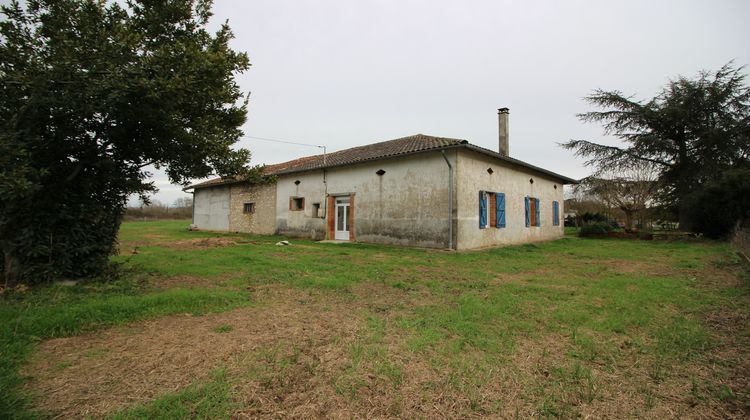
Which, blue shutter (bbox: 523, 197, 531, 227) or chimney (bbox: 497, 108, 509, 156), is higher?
chimney (bbox: 497, 108, 509, 156)

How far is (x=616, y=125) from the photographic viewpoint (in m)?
20.3

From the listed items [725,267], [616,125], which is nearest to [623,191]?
[616,125]

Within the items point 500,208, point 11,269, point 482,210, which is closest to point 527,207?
point 500,208

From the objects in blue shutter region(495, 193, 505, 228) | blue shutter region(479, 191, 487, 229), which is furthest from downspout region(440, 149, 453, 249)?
blue shutter region(495, 193, 505, 228)

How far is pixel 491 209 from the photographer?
41.2 ft

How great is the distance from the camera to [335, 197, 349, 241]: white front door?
1395 cm

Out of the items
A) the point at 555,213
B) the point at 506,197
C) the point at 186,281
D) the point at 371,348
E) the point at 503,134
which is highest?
the point at 503,134

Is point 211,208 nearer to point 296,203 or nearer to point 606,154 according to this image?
point 296,203

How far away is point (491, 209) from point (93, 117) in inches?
453

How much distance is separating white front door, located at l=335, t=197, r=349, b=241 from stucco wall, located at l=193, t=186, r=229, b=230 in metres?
8.85

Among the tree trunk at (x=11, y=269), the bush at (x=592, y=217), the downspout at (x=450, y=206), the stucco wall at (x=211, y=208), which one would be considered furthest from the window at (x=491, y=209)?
the bush at (x=592, y=217)

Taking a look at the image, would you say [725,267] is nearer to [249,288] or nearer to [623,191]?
[249,288]

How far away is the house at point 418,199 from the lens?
35.9 ft

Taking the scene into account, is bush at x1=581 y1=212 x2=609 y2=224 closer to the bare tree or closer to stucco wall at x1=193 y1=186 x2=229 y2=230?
the bare tree
